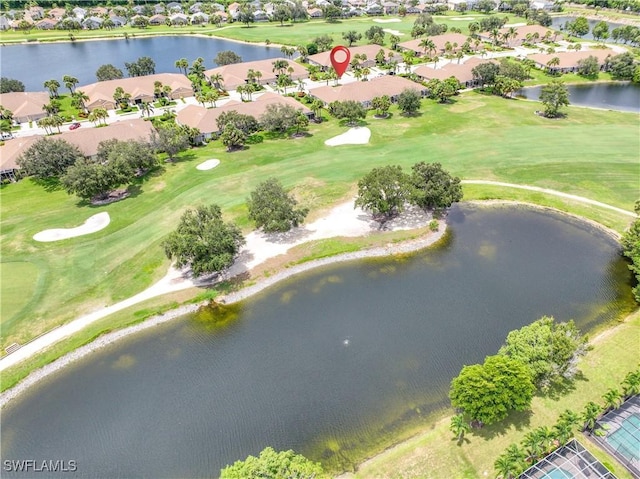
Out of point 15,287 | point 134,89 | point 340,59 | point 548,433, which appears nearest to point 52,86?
point 134,89

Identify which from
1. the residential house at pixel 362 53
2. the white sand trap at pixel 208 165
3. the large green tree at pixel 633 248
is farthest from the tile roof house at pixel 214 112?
the large green tree at pixel 633 248

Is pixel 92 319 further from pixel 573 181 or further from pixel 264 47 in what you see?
pixel 264 47

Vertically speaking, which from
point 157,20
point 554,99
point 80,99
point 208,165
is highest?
point 157,20

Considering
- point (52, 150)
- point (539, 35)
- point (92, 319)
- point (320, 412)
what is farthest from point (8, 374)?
point (539, 35)

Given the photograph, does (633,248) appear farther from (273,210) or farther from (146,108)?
(146,108)

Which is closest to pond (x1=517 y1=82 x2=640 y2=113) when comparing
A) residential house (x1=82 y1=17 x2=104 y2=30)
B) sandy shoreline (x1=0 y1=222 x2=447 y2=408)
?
sandy shoreline (x1=0 y1=222 x2=447 y2=408)

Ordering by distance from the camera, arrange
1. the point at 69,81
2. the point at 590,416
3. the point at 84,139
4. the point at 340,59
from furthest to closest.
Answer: the point at 340,59 < the point at 69,81 < the point at 84,139 < the point at 590,416

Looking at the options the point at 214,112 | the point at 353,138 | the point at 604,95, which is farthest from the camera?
the point at 604,95

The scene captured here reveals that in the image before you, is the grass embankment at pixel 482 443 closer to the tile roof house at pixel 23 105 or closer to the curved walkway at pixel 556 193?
the curved walkway at pixel 556 193
